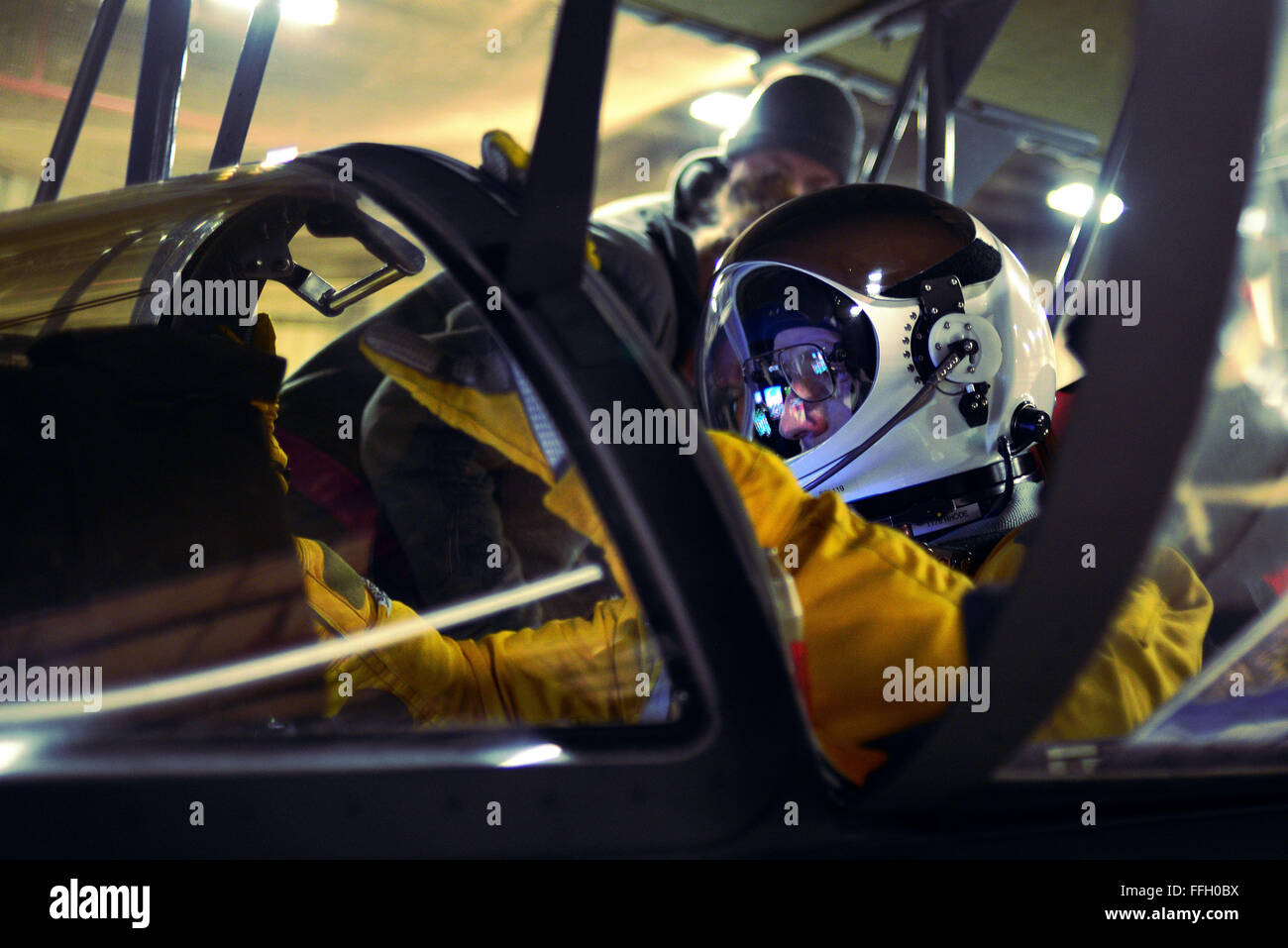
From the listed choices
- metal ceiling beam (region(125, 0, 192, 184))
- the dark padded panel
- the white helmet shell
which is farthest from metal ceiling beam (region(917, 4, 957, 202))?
the dark padded panel

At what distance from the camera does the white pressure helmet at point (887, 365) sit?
1106mm

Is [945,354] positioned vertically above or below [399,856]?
above

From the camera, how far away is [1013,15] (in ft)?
8.43

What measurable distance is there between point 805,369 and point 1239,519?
53 centimetres

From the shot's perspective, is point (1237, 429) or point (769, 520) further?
point (769, 520)

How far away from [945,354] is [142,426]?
830 mm

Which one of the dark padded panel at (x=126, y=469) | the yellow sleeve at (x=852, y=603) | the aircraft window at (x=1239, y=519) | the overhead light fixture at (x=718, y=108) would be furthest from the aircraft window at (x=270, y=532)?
the overhead light fixture at (x=718, y=108)

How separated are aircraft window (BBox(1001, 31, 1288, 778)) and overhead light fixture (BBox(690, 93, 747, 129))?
275 cm

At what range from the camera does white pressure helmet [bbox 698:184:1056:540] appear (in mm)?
1106

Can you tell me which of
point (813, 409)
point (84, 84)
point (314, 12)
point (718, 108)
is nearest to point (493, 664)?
point (813, 409)

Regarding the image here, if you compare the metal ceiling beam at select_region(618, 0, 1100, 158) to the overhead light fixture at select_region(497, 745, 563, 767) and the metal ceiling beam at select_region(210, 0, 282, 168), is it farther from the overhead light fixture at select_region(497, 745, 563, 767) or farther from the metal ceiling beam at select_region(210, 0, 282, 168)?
the overhead light fixture at select_region(497, 745, 563, 767)

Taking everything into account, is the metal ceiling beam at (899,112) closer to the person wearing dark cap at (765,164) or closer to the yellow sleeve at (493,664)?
the person wearing dark cap at (765,164)
